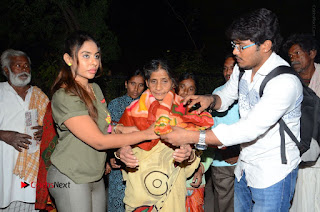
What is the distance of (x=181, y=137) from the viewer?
2613 mm

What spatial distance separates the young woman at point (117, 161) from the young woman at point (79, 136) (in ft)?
3.81

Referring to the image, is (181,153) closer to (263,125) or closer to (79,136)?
(263,125)

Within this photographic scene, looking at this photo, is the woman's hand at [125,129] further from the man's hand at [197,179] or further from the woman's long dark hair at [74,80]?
the man's hand at [197,179]

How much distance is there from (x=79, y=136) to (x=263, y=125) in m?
1.48

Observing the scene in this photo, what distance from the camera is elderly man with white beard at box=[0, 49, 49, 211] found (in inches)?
154

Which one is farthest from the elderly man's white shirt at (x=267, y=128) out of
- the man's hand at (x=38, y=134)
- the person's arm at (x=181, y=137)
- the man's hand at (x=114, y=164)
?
the man's hand at (x=38, y=134)

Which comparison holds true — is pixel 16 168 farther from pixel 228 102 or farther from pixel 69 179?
pixel 228 102

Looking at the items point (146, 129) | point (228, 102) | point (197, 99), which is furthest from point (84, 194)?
point (228, 102)

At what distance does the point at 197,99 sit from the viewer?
2990 millimetres

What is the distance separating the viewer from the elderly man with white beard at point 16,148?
3.92 meters

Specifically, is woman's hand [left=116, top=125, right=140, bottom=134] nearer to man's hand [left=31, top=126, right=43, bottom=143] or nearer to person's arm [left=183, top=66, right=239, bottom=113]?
person's arm [left=183, top=66, right=239, bottom=113]

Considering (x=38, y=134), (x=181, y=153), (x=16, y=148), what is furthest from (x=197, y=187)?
(x=16, y=148)

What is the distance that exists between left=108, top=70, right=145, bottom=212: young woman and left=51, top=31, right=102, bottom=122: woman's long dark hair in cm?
140

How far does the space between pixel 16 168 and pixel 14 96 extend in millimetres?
970
